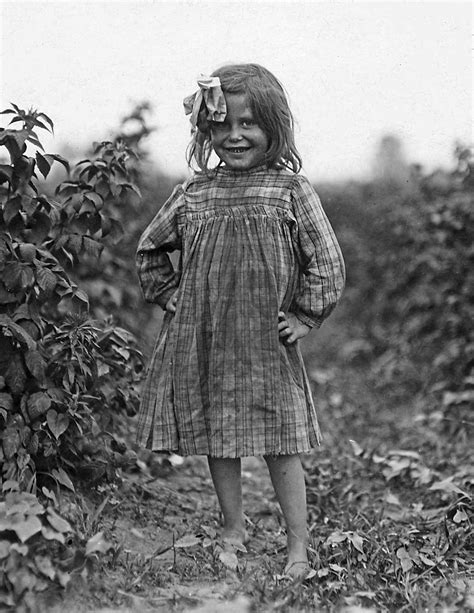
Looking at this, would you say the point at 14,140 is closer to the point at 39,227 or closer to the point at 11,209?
the point at 11,209

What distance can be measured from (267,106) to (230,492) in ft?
4.34

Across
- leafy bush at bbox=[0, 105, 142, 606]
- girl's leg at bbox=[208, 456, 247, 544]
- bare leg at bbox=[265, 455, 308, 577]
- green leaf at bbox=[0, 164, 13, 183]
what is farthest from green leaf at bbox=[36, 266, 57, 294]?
bare leg at bbox=[265, 455, 308, 577]

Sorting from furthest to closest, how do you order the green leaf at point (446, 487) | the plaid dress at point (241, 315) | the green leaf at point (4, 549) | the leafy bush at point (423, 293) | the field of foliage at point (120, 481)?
1. the leafy bush at point (423, 293)
2. the green leaf at point (446, 487)
3. the plaid dress at point (241, 315)
4. the field of foliage at point (120, 481)
5. the green leaf at point (4, 549)

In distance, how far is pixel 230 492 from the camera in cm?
316

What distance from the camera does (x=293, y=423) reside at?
2.99 m

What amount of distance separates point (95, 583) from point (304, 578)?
26.8 inches

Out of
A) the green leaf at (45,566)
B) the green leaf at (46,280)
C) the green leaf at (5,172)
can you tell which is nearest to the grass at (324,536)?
the green leaf at (45,566)

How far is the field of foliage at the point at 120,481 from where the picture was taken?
2584mm

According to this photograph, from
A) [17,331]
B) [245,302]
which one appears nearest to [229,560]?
[245,302]

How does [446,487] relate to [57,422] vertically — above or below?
below

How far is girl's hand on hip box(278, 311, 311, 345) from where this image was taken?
3006mm

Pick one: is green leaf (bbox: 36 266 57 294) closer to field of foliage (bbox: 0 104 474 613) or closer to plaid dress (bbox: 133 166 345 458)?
Result: field of foliage (bbox: 0 104 474 613)

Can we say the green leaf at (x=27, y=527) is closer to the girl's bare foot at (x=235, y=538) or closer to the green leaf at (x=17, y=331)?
the green leaf at (x=17, y=331)

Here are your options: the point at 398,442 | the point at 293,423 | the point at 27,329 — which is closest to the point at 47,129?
the point at 27,329
